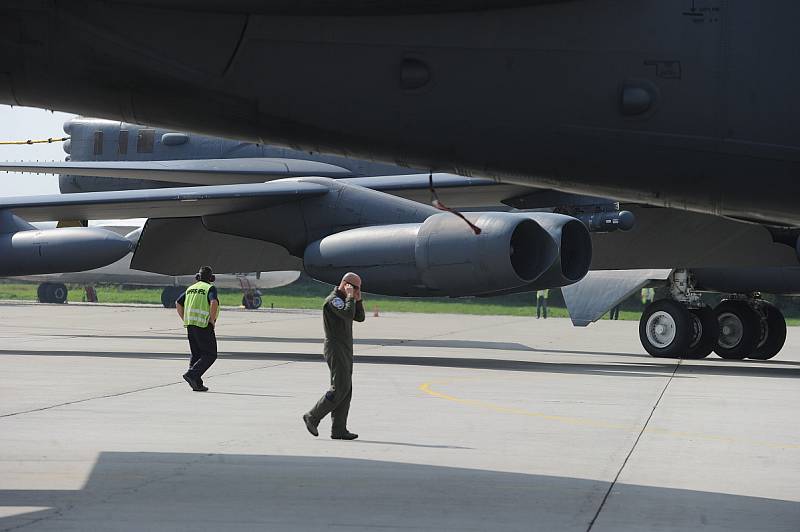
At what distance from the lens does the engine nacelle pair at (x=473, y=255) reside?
16.4m

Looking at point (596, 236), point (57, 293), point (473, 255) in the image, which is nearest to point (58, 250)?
point (473, 255)

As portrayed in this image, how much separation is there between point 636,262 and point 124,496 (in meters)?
13.5

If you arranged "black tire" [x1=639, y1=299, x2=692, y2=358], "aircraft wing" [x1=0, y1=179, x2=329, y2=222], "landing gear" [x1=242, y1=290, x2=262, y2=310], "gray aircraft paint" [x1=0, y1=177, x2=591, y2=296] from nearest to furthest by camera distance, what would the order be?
"gray aircraft paint" [x1=0, y1=177, x2=591, y2=296] → "aircraft wing" [x1=0, y1=179, x2=329, y2=222] → "black tire" [x1=639, y1=299, x2=692, y2=358] → "landing gear" [x1=242, y1=290, x2=262, y2=310]

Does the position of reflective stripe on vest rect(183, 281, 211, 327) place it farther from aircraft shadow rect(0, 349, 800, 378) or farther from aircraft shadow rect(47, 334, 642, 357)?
aircraft shadow rect(47, 334, 642, 357)

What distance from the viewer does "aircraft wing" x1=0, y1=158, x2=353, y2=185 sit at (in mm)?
22562

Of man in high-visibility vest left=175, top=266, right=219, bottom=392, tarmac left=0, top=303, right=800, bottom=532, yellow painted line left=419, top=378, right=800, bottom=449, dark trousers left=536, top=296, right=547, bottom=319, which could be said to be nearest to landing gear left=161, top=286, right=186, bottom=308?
dark trousers left=536, top=296, right=547, bottom=319

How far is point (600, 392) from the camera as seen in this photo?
46.6ft

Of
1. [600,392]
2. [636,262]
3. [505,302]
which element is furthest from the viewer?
[505,302]

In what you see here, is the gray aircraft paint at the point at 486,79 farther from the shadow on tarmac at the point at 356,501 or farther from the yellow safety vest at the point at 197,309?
the yellow safety vest at the point at 197,309

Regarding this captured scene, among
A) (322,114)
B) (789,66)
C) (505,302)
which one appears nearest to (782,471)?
(789,66)

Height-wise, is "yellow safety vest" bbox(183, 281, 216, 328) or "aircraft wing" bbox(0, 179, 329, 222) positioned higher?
"aircraft wing" bbox(0, 179, 329, 222)

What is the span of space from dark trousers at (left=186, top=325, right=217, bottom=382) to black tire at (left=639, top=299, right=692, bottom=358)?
938 centimetres

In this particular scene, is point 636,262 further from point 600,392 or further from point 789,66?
point 789,66

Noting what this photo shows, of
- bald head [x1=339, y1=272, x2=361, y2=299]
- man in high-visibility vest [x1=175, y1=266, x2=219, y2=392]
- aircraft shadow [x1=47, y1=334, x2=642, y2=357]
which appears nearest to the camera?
bald head [x1=339, y1=272, x2=361, y2=299]
